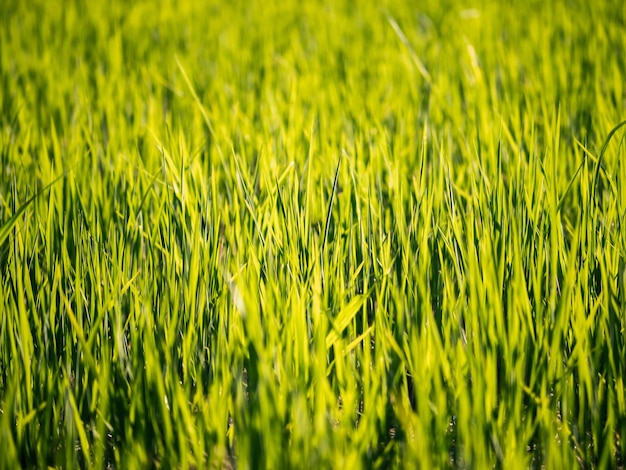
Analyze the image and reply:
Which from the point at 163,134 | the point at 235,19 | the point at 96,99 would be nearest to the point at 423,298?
the point at 163,134

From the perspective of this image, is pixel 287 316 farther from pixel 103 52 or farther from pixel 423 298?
pixel 103 52

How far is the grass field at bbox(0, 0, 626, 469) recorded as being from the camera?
0.74 meters

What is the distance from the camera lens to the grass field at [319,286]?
74cm

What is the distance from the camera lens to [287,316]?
2.85 feet

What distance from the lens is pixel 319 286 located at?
0.87 meters

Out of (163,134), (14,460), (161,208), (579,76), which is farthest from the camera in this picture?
(579,76)

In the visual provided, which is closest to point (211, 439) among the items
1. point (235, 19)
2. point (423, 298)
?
point (423, 298)

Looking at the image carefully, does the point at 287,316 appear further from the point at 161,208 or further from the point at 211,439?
the point at 161,208

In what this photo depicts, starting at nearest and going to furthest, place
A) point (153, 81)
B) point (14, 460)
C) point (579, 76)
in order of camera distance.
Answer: point (14, 460) → point (579, 76) → point (153, 81)

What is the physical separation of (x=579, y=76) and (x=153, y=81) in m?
1.56

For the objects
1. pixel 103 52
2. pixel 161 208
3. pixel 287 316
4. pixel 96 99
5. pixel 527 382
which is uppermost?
pixel 103 52

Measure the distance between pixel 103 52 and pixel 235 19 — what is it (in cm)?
80

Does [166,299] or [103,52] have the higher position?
[103,52]

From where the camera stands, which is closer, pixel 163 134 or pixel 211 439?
pixel 211 439
